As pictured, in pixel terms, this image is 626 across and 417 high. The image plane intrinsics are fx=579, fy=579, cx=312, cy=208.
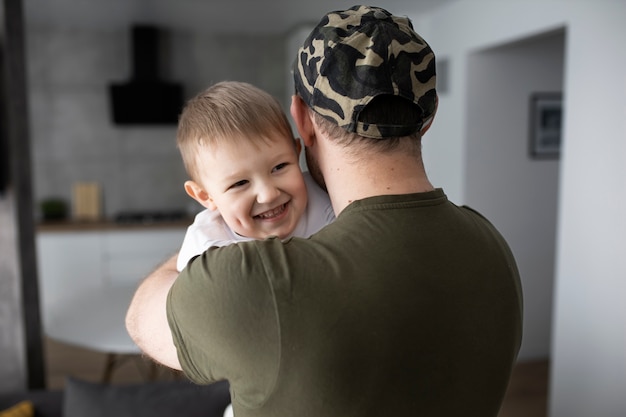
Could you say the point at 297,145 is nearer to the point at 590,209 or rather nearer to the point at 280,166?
the point at 280,166

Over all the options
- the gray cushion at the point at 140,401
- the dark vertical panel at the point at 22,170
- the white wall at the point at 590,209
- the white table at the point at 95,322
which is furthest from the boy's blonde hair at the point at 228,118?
the dark vertical panel at the point at 22,170

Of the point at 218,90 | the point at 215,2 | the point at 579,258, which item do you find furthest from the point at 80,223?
the point at 218,90

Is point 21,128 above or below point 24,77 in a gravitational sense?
below

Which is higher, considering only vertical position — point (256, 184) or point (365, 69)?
point (365, 69)

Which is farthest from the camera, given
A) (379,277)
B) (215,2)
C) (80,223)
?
(80,223)

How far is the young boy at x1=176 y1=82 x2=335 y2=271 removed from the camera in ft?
2.78

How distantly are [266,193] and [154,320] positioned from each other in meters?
0.25

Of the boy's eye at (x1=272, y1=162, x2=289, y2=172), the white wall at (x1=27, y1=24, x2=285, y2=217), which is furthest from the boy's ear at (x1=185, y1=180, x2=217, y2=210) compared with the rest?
the white wall at (x1=27, y1=24, x2=285, y2=217)

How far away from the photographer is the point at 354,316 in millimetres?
608

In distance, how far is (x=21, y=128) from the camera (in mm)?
2424

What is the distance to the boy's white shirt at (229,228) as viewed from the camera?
82 centimetres

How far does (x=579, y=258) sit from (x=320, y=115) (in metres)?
2.21

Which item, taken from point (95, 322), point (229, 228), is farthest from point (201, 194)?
point (95, 322)

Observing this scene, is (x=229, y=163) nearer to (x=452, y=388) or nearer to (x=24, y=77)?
(x=452, y=388)
